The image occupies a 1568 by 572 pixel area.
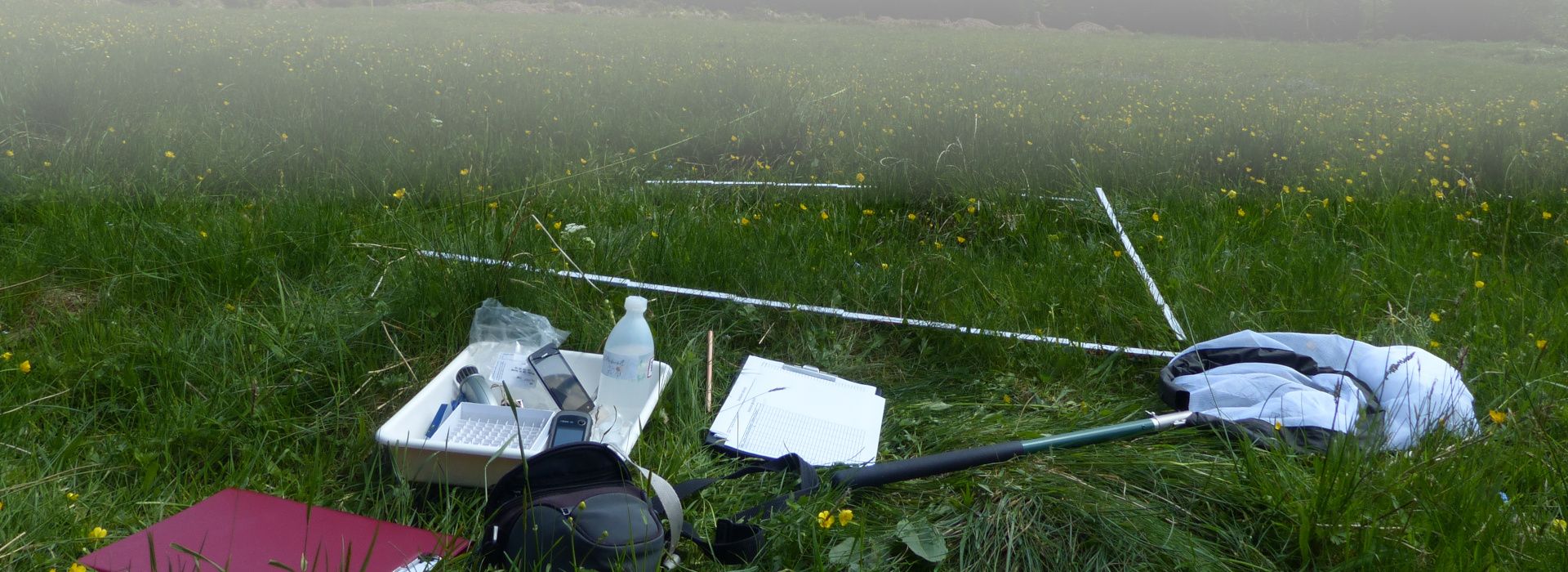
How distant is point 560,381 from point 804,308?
94 cm

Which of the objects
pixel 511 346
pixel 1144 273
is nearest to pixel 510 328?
pixel 511 346

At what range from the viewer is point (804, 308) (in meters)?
2.84

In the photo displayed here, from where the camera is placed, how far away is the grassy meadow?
173cm

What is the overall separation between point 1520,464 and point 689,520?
6.04 feet

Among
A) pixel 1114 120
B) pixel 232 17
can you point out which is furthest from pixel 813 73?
pixel 232 17

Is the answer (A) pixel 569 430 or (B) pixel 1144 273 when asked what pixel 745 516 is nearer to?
(A) pixel 569 430

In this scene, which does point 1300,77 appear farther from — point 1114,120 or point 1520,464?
point 1520,464

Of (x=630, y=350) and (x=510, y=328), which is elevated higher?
(x=630, y=350)

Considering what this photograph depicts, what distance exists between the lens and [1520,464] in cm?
183

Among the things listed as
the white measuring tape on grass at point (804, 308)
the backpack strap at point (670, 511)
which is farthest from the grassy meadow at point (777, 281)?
the backpack strap at point (670, 511)

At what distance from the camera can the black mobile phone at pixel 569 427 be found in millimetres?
1882

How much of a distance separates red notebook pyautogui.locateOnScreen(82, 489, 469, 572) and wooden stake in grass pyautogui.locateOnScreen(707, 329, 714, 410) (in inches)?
33.8

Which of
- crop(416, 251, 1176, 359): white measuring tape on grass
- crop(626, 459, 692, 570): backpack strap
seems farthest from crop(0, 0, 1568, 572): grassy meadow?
crop(626, 459, 692, 570): backpack strap

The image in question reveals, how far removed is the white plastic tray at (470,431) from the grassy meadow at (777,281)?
6cm
